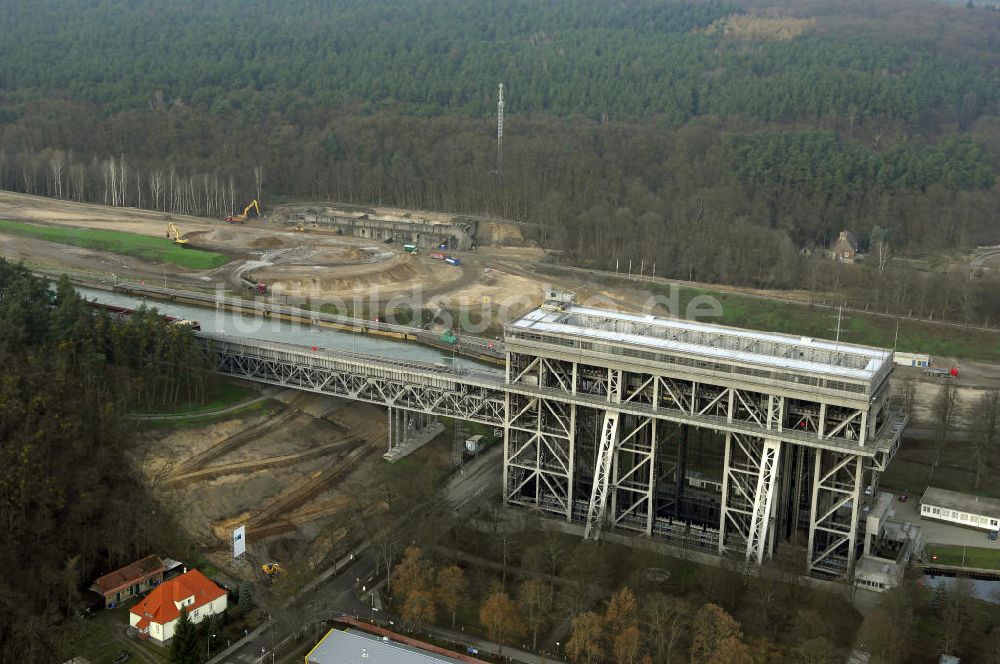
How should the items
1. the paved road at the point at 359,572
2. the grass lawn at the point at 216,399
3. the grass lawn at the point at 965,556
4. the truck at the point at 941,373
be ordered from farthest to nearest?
the truck at the point at 941,373, the grass lawn at the point at 216,399, the grass lawn at the point at 965,556, the paved road at the point at 359,572

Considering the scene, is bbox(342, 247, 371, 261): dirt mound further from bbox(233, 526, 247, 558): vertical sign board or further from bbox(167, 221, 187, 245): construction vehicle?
bbox(233, 526, 247, 558): vertical sign board

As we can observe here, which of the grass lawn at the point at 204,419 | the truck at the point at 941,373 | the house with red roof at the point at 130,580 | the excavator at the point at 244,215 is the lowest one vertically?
the house with red roof at the point at 130,580

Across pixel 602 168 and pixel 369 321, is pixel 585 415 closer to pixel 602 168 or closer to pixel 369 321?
pixel 369 321

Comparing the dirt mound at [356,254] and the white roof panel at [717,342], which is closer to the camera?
the white roof panel at [717,342]

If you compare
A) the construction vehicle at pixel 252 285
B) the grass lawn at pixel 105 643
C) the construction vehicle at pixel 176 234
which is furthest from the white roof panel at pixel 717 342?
the construction vehicle at pixel 176 234

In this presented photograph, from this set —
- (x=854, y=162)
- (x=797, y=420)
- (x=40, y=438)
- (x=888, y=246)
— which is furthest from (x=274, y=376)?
(x=854, y=162)

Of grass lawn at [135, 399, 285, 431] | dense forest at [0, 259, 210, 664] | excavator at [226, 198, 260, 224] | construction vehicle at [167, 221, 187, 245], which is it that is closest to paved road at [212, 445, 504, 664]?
dense forest at [0, 259, 210, 664]

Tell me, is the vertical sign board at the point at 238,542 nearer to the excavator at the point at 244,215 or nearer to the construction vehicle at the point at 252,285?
the construction vehicle at the point at 252,285

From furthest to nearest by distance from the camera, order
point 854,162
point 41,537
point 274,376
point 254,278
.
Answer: point 854,162 → point 254,278 → point 274,376 → point 41,537

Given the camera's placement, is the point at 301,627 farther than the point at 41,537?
No
